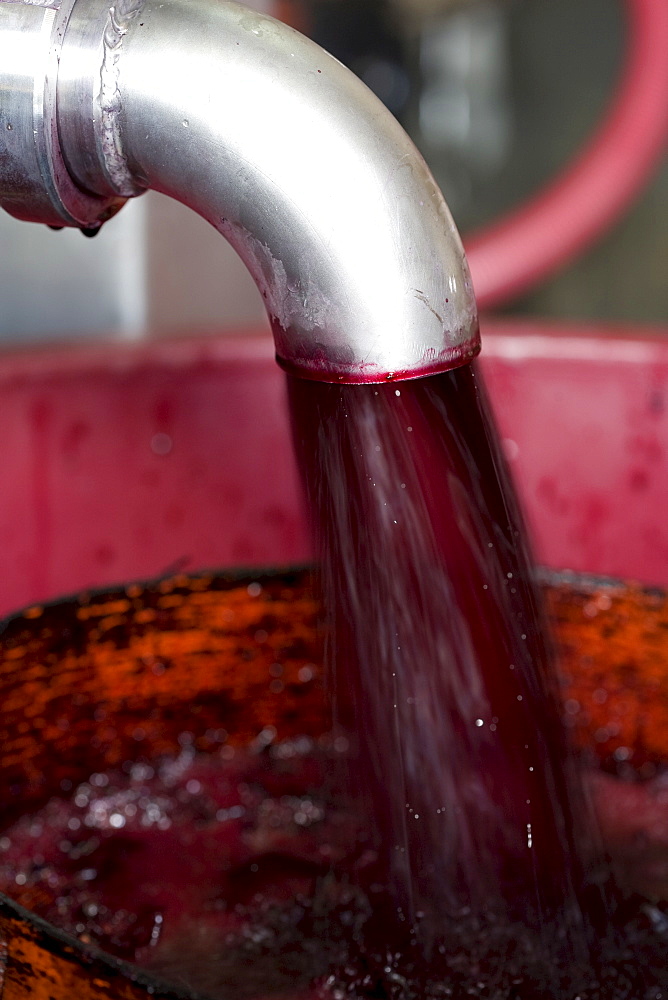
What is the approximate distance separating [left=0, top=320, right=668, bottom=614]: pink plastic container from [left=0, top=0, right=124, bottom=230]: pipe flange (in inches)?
13.2

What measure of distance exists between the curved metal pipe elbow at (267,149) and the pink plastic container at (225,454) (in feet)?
1.15

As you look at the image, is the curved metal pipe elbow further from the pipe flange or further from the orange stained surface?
the orange stained surface

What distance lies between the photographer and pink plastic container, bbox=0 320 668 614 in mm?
732

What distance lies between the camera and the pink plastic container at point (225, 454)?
2.40 ft

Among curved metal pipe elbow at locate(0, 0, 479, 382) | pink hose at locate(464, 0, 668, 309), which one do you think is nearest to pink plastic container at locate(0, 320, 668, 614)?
curved metal pipe elbow at locate(0, 0, 479, 382)

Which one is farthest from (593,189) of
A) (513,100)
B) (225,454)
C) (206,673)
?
(513,100)

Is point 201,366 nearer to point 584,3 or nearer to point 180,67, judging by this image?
point 180,67

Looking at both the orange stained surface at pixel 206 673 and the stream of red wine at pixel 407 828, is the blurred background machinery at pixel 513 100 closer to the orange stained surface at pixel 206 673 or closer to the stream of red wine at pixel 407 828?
the orange stained surface at pixel 206 673

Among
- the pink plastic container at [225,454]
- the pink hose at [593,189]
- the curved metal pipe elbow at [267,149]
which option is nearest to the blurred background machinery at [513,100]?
the pink hose at [593,189]

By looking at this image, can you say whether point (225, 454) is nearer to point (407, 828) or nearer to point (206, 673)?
point (206, 673)

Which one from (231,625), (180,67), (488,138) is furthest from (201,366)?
(488,138)

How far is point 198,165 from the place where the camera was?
0.37m

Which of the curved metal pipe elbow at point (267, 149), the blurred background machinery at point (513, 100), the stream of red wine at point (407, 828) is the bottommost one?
the stream of red wine at point (407, 828)

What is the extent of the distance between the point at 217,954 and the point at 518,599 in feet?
0.72
